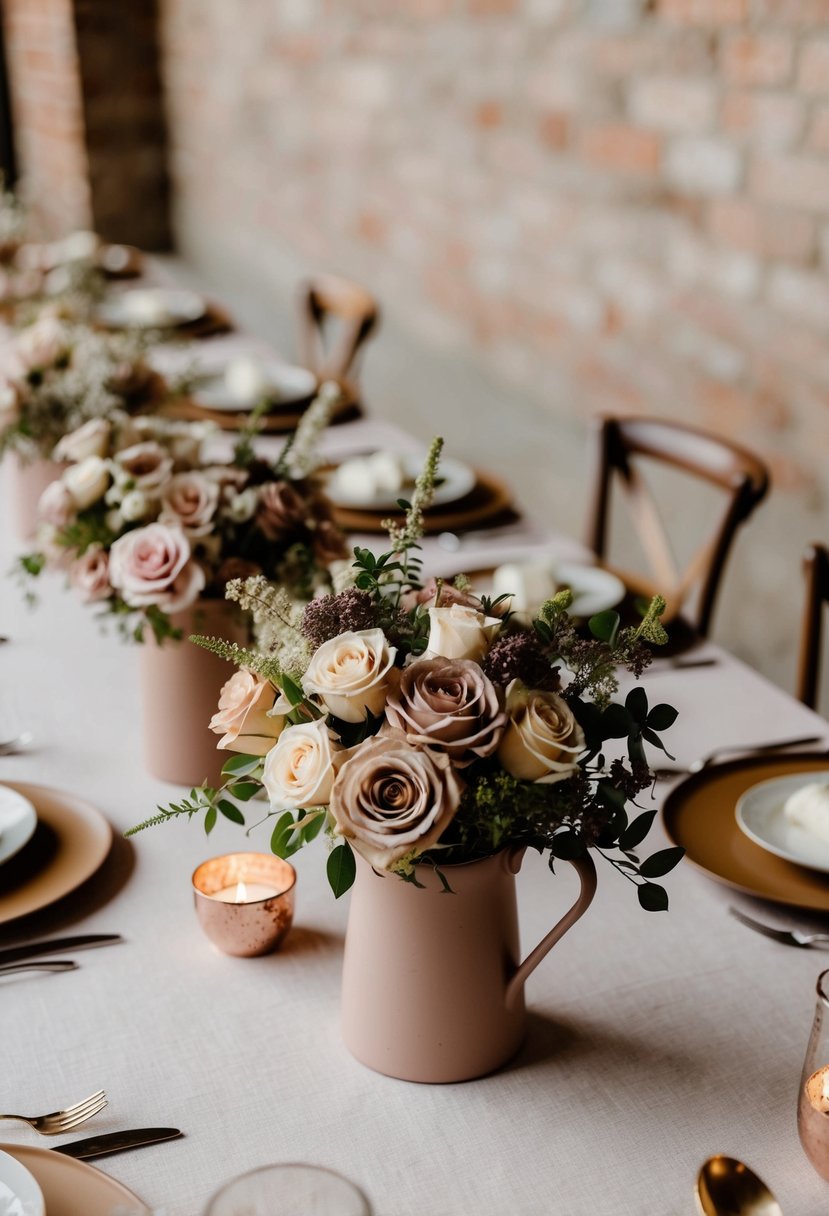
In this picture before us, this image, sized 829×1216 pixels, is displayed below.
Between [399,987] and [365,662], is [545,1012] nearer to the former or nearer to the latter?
[399,987]

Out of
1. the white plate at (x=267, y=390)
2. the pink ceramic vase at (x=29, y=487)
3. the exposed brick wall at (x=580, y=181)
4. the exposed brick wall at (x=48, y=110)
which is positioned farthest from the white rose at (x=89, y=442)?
the exposed brick wall at (x=48, y=110)

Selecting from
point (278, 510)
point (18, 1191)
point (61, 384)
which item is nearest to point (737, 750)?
point (278, 510)

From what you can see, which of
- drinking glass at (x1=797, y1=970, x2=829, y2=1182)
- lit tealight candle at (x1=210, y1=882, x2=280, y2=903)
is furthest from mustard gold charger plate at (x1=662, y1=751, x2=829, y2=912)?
lit tealight candle at (x1=210, y1=882, x2=280, y2=903)

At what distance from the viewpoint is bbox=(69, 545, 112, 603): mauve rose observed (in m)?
1.26

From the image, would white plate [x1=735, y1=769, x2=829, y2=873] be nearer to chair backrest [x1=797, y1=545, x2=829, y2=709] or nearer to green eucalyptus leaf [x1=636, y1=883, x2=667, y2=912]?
green eucalyptus leaf [x1=636, y1=883, x2=667, y2=912]

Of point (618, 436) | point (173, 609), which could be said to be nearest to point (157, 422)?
point (173, 609)

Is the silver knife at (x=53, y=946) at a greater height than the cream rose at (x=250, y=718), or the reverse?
the cream rose at (x=250, y=718)

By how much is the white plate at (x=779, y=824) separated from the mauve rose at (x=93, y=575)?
63 cm

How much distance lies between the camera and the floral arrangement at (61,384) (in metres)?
1.79

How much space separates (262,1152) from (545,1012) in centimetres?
25

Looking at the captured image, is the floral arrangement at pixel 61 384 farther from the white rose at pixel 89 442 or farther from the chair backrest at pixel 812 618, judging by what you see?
the chair backrest at pixel 812 618

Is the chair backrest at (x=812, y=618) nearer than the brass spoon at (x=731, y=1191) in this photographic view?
No

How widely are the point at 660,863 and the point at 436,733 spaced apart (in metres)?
0.18

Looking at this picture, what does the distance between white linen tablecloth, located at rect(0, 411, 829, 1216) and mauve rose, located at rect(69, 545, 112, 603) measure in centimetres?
21
